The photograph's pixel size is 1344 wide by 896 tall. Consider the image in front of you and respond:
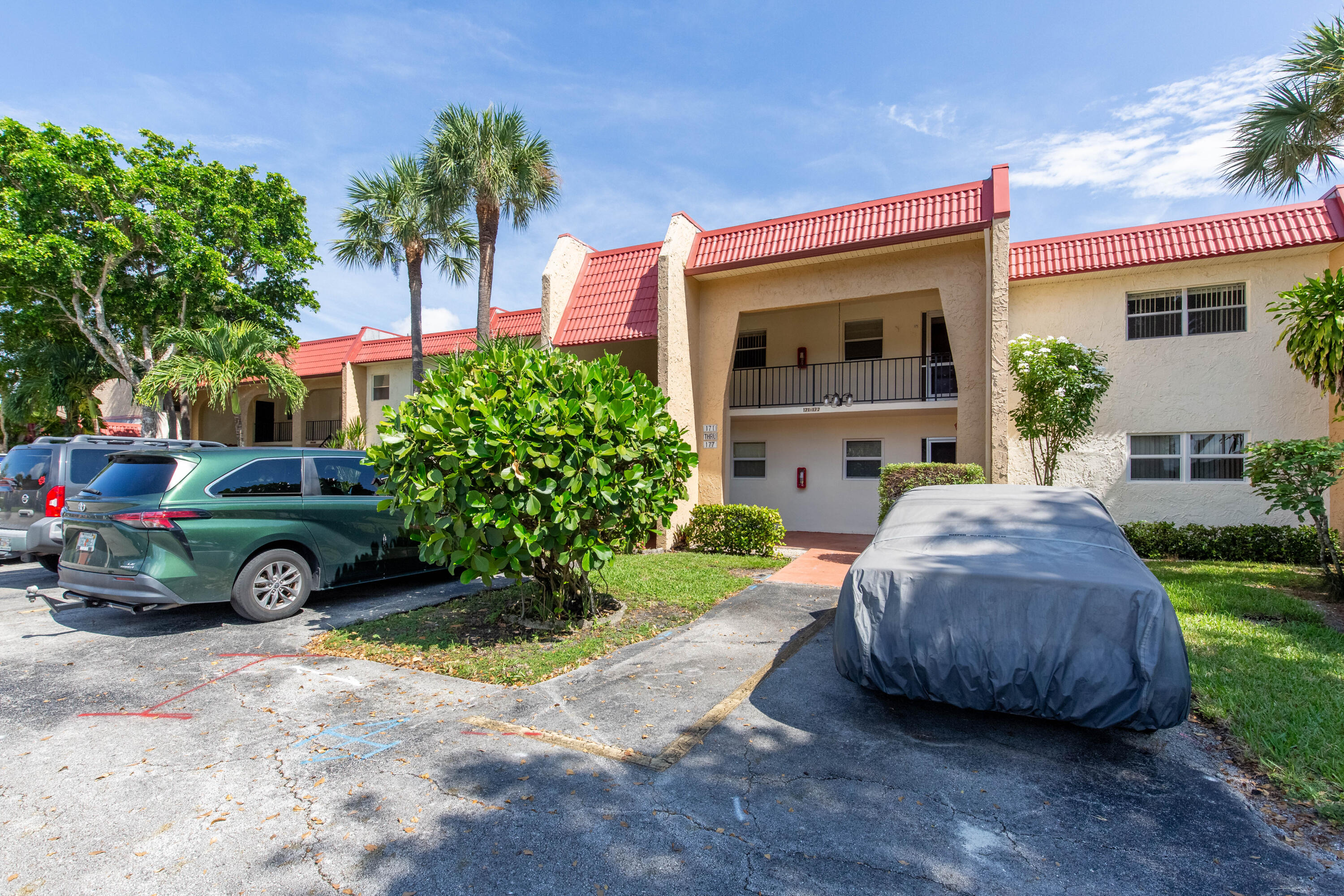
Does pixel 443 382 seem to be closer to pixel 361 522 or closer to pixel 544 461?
pixel 544 461

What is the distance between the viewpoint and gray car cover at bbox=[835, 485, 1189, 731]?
3.55m

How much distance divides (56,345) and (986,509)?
25633mm

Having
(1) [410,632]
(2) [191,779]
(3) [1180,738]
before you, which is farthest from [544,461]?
(3) [1180,738]

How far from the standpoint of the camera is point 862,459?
15.2 metres

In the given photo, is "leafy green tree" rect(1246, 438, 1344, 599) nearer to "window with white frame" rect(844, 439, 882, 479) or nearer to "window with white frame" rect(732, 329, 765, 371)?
"window with white frame" rect(844, 439, 882, 479)

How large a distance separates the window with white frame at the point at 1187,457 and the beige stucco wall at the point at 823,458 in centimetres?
338

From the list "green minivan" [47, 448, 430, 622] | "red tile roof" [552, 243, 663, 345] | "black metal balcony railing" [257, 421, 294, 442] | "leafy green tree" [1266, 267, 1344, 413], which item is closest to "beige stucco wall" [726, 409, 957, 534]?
"red tile roof" [552, 243, 663, 345]

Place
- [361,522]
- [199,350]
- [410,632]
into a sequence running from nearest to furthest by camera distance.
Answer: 1. [410,632]
2. [361,522]
3. [199,350]

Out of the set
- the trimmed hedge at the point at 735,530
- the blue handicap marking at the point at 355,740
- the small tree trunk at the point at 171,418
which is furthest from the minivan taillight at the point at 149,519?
the small tree trunk at the point at 171,418

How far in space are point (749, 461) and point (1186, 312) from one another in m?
9.28

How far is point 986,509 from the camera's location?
5.17m

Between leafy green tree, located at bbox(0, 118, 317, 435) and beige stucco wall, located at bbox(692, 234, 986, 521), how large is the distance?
13403 mm

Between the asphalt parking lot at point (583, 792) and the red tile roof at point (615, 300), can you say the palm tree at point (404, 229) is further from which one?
the asphalt parking lot at point (583, 792)

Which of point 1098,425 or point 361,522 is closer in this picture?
point 361,522
